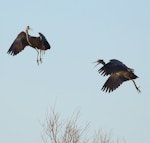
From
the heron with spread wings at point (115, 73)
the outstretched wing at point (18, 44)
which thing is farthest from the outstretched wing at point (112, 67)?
the outstretched wing at point (18, 44)

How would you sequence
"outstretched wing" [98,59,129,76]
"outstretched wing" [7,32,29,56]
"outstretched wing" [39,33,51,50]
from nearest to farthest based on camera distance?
"outstretched wing" [98,59,129,76] → "outstretched wing" [39,33,51,50] → "outstretched wing" [7,32,29,56]

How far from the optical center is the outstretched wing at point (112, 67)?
60.3 feet

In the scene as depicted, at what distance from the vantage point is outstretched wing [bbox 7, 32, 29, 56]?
839 inches

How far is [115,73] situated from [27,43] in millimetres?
3766

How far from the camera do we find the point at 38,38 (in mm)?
19906

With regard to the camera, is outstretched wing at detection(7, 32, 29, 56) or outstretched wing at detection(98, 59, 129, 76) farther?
outstretched wing at detection(7, 32, 29, 56)

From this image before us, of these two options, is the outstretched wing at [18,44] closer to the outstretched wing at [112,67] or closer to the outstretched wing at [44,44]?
the outstretched wing at [44,44]

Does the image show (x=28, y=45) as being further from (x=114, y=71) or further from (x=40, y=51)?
(x=114, y=71)

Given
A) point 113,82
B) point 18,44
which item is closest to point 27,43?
point 18,44

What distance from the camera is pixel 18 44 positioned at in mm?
21609

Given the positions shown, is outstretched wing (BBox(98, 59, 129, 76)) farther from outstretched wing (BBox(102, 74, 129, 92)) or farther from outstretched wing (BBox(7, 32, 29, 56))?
outstretched wing (BBox(7, 32, 29, 56))

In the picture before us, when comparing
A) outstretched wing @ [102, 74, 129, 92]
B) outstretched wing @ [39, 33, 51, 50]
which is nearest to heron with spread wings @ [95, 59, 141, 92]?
outstretched wing @ [102, 74, 129, 92]

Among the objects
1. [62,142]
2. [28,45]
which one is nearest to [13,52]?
[28,45]

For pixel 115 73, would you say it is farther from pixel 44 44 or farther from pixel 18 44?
pixel 18 44
